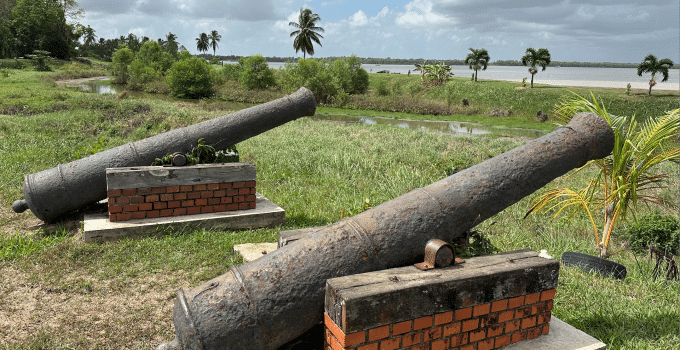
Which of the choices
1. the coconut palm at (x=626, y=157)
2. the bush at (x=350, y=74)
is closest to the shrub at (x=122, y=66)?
the bush at (x=350, y=74)

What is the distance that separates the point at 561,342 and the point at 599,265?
2.33 metres

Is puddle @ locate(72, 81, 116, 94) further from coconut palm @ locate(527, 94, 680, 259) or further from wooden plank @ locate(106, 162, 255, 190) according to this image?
coconut palm @ locate(527, 94, 680, 259)

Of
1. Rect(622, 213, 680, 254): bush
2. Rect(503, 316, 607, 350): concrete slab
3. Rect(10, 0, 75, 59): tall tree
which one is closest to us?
Rect(503, 316, 607, 350): concrete slab

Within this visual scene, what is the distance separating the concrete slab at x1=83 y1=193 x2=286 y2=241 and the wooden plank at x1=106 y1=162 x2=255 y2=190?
406mm

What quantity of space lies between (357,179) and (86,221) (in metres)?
5.14

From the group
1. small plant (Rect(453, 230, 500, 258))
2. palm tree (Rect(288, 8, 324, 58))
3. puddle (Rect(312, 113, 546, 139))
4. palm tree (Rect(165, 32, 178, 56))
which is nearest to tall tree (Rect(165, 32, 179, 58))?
palm tree (Rect(165, 32, 178, 56))

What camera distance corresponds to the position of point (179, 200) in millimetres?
5586

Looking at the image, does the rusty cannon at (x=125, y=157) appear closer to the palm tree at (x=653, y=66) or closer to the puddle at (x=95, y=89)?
the puddle at (x=95, y=89)

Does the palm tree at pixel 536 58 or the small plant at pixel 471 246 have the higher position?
the palm tree at pixel 536 58

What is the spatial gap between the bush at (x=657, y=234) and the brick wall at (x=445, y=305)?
4.52m

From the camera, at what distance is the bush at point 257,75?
46287mm

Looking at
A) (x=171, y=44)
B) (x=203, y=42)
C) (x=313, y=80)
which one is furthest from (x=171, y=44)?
(x=313, y=80)

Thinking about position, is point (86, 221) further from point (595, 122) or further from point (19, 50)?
point (19, 50)

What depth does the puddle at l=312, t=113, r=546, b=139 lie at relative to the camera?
2709 cm
